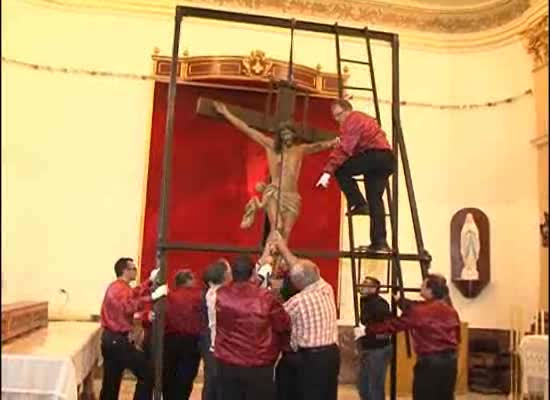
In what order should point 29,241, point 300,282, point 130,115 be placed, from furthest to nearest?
point 130,115, point 29,241, point 300,282

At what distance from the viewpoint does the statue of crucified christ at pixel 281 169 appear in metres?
6.53

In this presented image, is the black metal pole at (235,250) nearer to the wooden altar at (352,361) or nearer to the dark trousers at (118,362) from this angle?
the dark trousers at (118,362)

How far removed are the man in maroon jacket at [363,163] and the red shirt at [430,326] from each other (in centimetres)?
74

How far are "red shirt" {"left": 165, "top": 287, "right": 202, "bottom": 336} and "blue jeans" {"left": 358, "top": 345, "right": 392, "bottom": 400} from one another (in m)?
1.49

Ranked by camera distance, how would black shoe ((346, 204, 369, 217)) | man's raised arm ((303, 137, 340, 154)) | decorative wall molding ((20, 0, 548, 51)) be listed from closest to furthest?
black shoe ((346, 204, 369, 217)) < man's raised arm ((303, 137, 340, 154)) < decorative wall molding ((20, 0, 548, 51))

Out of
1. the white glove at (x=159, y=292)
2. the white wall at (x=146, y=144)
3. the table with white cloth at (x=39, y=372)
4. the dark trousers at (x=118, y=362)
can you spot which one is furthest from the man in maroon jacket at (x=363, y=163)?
A: the white wall at (x=146, y=144)

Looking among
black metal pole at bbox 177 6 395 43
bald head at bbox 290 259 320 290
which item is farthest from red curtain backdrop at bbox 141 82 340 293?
bald head at bbox 290 259 320 290

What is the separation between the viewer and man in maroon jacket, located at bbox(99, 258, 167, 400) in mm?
5992

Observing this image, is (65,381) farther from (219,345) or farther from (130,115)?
(130,115)

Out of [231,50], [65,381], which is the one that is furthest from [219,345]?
[231,50]

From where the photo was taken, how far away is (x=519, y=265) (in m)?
9.95

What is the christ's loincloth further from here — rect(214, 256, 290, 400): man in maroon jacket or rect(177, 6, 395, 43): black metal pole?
rect(214, 256, 290, 400): man in maroon jacket

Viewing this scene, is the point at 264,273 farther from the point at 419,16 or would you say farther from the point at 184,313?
the point at 419,16

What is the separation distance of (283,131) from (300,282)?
1785 millimetres
